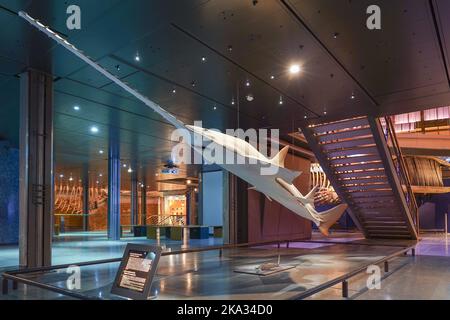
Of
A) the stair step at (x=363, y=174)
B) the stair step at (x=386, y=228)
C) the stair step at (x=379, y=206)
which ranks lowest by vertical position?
the stair step at (x=386, y=228)

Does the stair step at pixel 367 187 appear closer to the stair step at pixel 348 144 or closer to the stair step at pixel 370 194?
the stair step at pixel 370 194

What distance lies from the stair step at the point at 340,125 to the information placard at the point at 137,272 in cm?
971

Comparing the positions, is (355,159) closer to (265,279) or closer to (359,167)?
(359,167)

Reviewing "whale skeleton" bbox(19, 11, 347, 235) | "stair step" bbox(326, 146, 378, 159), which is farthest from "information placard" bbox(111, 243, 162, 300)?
"stair step" bbox(326, 146, 378, 159)

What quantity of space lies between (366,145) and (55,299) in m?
11.2

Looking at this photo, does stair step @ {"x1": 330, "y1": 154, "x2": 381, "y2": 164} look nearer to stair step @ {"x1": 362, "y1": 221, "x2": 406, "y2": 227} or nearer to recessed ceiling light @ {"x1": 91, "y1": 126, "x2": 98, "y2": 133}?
stair step @ {"x1": 362, "y1": 221, "x2": 406, "y2": 227}

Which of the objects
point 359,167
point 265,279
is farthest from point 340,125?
point 265,279

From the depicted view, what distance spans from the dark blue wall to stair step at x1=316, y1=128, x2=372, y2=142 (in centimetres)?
1412

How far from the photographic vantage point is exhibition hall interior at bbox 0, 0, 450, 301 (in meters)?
6.35

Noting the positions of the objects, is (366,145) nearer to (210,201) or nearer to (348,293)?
(348,293)

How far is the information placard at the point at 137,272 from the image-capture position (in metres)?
5.27

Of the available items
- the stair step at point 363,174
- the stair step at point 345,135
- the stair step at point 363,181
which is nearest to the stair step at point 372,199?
the stair step at point 363,181

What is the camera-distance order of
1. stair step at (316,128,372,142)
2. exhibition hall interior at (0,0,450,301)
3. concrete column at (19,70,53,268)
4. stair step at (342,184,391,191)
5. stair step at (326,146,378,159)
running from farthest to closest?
stair step at (342,184,391,191), stair step at (326,146,378,159), stair step at (316,128,372,142), concrete column at (19,70,53,268), exhibition hall interior at (0,0,450,301)
